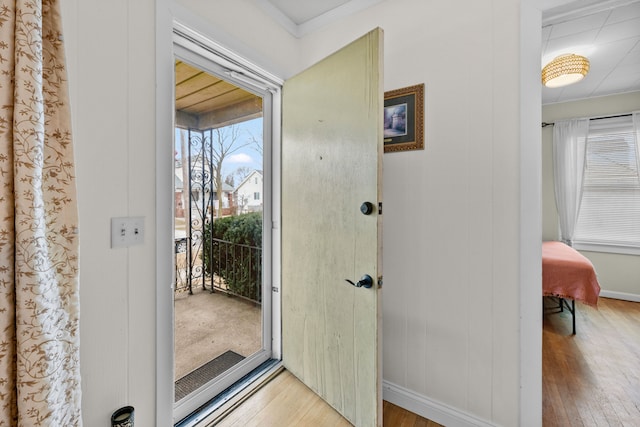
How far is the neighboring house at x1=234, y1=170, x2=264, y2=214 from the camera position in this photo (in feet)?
6.11

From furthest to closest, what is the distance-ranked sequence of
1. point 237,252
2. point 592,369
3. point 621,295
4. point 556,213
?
point 556,213
point 621,295
point 592,369
point 237,252

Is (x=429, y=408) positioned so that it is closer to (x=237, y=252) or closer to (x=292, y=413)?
(x=292, y=413)

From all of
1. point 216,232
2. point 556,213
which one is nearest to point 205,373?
point 216,232

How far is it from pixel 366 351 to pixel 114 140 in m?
1.45

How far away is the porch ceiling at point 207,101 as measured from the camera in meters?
1.53

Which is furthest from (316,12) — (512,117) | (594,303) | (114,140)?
(594,303)

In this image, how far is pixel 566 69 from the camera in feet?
7.58

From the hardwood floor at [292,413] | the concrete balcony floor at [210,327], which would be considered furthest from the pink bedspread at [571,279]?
the concrete balcony floor at [210,327]

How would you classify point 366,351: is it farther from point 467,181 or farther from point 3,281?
point 3,281

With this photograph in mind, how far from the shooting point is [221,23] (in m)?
1.47

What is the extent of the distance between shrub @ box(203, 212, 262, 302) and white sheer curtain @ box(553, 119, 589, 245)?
168 inches

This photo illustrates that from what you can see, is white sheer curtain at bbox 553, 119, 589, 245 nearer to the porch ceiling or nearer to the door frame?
the porch ceiling

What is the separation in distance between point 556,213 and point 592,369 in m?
2.58

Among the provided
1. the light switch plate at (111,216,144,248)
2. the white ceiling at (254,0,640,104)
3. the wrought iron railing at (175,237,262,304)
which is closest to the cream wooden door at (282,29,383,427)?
the wrought iron railing at (175,237,262,304)
